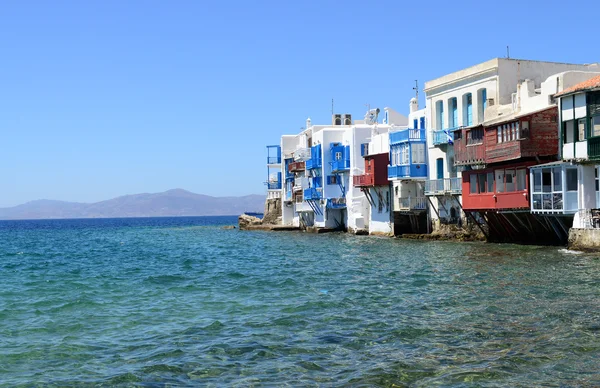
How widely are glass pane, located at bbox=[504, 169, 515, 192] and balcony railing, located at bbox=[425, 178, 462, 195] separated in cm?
653

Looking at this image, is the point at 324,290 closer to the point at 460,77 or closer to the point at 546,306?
the point at 546,306

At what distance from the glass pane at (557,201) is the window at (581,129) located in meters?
2.83

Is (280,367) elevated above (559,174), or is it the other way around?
(559,174)

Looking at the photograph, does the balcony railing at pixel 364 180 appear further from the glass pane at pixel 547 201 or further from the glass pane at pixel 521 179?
the glass pane at pixel 547 201

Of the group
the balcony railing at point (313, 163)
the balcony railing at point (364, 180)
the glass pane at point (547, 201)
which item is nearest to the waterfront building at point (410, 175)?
the balcony railing at point (364, 180)

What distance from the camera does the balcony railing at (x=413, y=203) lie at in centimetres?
5156

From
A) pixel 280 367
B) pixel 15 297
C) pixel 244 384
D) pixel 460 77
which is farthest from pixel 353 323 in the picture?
pixel 460 77

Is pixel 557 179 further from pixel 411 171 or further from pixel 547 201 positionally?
pixel 411 171

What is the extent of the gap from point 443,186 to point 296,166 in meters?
31.0

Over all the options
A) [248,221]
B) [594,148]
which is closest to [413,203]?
[594,148]

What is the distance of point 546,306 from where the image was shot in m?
18.7

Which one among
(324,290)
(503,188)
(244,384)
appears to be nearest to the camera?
(244,384)

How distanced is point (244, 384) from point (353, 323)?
18.8 ft

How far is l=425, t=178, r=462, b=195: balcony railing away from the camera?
4653 cm
